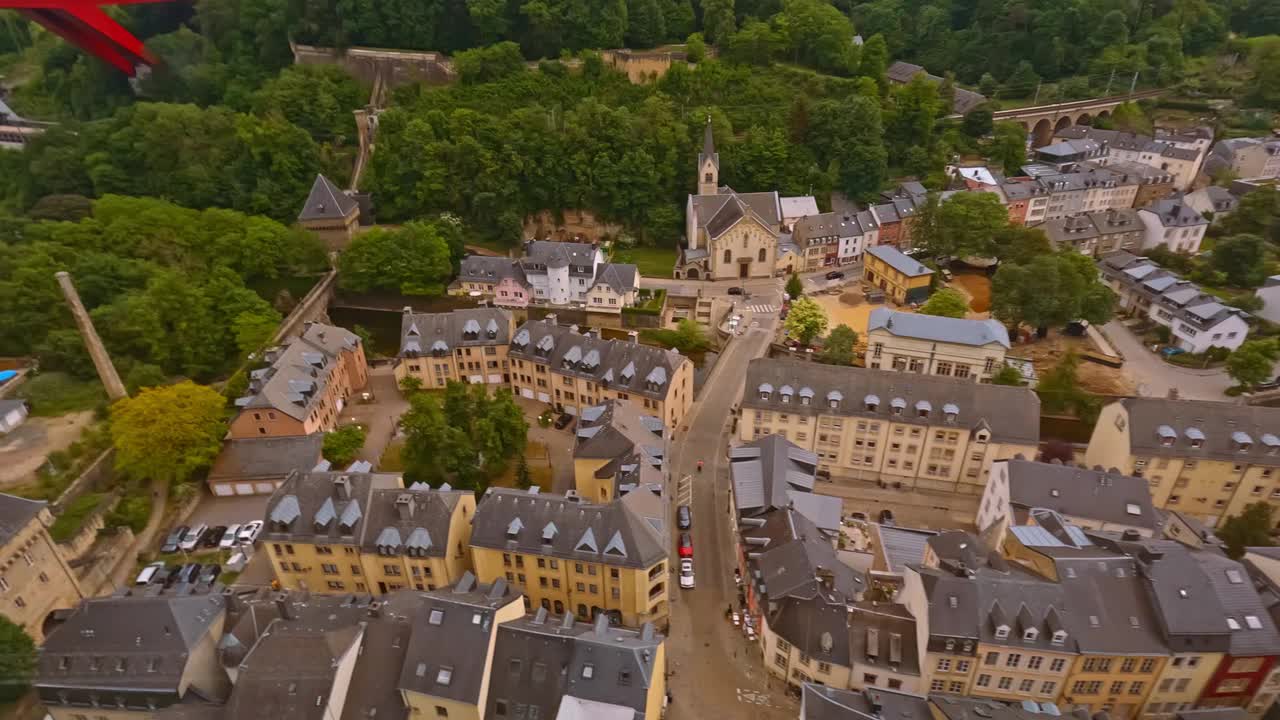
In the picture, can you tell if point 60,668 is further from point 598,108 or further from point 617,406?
point 598,108

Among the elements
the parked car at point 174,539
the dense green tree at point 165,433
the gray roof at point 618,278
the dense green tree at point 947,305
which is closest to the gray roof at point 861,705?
the dense green tree at point 947,305

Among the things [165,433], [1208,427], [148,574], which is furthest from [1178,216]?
[148,574]

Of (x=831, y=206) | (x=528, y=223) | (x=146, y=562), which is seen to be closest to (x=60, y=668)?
(x=146, y=562)

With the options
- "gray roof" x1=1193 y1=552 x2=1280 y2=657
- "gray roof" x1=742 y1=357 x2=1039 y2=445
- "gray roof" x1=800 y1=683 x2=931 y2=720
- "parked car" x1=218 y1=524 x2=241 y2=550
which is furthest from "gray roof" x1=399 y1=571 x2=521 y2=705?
"gray roof" x1=1193 y1=552 x2=1280 y2=657

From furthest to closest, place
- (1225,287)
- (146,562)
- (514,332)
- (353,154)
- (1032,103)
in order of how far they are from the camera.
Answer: (1032,103), (353,154), (1225,287), (514,332), (146,562)

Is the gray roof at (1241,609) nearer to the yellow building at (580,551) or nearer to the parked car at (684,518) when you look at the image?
the yellow building at (580,551)

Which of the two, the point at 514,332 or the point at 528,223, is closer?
the point at 514,332
